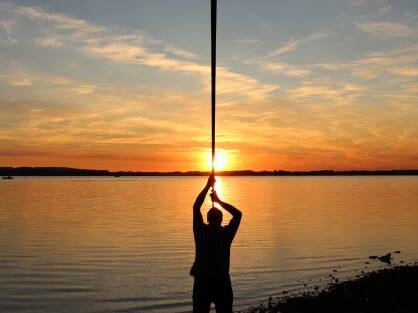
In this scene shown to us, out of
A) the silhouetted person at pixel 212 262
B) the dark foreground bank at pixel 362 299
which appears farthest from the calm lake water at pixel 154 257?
the silhouetted person at pixel 212 262

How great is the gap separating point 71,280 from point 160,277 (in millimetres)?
4991

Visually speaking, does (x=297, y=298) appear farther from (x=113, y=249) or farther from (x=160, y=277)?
(x=113, y=249)

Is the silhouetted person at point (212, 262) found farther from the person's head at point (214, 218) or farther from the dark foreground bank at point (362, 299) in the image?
the dark foreground bank at point (362, 299)

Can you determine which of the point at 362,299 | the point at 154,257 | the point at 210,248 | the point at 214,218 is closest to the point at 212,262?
the point at 210,248

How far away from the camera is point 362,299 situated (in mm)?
19625

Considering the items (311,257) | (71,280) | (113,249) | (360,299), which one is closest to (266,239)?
(311,257)

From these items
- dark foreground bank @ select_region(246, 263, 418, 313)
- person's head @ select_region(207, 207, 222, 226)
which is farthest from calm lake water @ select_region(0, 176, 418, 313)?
person's head @ select_region(207, 207, 222, 226)

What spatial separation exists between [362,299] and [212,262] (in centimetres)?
1331

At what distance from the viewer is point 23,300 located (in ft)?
76.6

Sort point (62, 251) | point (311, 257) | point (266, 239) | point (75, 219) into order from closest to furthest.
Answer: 1. point (311, 257)
2. point (62, 251)
3. point (266, 239)
4. point (75, 219)

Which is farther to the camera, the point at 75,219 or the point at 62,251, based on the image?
the point at 75,219

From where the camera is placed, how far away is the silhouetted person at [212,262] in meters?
8.45

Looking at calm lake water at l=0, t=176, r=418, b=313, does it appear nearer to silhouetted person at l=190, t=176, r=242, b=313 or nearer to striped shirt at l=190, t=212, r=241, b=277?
silhouetted person at l=190, t=176, r=242, b=313

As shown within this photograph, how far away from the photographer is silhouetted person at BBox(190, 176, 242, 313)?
845 centimetres
